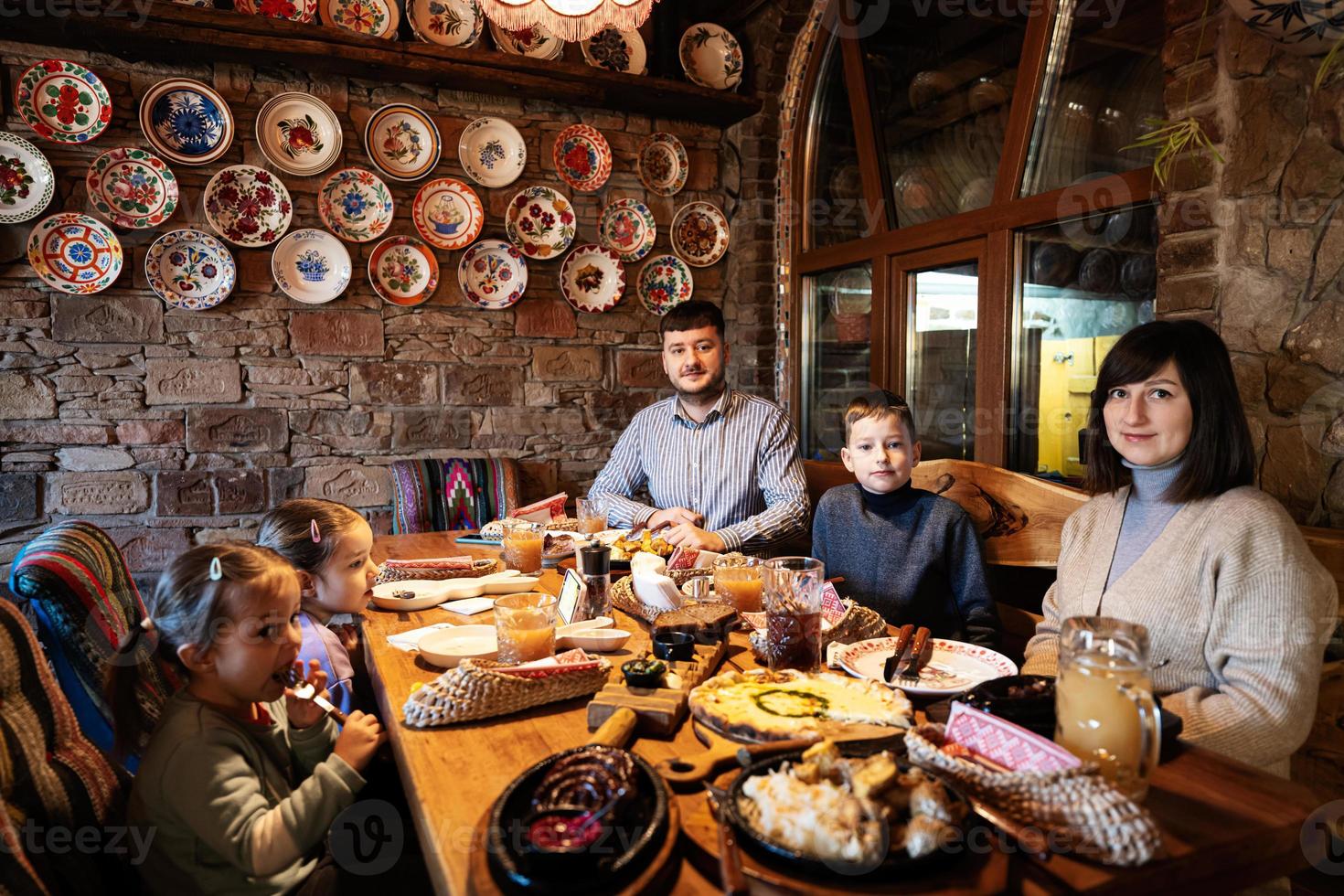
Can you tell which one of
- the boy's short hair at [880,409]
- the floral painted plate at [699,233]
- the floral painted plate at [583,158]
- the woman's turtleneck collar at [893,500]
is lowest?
the woman's turtleneck collar at [893,500]

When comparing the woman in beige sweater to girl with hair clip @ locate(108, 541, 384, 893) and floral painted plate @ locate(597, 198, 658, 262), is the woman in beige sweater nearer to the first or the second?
girl with hair clip @ locate(108, 541, 384, 893)

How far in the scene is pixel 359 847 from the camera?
151 centimetres

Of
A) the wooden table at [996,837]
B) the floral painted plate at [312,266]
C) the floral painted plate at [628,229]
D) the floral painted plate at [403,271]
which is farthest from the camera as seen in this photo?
the floral painted plate at [628,229]

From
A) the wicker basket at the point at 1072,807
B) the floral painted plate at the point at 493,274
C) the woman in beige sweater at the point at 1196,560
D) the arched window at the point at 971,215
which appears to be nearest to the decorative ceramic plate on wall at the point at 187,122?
the floral painted plate at the point at 493,274

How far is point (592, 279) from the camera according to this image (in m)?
4.04

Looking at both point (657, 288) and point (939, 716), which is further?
point (657, 288)

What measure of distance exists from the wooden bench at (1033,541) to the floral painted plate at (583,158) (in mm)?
2307

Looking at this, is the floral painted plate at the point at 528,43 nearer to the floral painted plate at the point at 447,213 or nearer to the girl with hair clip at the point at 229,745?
the floral painted plate at the point at 447,213

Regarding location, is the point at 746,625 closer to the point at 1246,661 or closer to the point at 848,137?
the point at 1246,661

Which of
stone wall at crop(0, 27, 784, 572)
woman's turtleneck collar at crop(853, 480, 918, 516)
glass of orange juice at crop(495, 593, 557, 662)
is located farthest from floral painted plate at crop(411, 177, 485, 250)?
glass of orange juice at crop(495, 593, 557, 662)

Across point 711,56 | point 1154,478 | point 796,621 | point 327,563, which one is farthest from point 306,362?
point 1154,478

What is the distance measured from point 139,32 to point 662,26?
2219 mm

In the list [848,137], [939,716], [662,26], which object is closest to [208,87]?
[662,26]

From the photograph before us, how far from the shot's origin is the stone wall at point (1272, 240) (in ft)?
5.97
